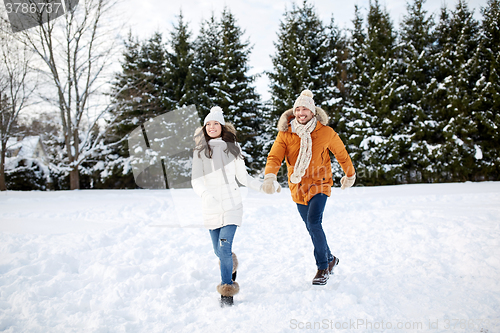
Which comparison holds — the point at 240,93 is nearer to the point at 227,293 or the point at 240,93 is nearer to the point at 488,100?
the point at 488,100

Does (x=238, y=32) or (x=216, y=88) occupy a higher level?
(x=238, y=32)

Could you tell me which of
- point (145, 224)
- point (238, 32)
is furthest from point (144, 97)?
point (145, 224)

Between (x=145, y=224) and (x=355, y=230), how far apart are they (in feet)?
13.6

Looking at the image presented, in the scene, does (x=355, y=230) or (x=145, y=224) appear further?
(x=145, y=224)

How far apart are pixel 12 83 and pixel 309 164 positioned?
15633mm

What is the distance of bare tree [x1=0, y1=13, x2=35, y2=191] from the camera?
1288 cm

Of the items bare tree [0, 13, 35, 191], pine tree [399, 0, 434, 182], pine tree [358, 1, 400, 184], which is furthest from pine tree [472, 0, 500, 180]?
bare tree [0, 13, 35, 191]

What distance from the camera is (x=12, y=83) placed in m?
13.2

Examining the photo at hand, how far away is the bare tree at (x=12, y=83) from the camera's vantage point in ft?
42.3

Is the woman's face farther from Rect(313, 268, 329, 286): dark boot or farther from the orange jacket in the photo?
Rect(313, 268, 329, 286): dark boot

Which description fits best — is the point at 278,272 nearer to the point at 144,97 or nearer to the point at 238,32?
the point at 144,97

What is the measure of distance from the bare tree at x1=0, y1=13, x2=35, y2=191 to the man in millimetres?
14667

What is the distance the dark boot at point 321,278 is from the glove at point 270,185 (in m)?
1.02

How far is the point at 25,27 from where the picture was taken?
1273cm
